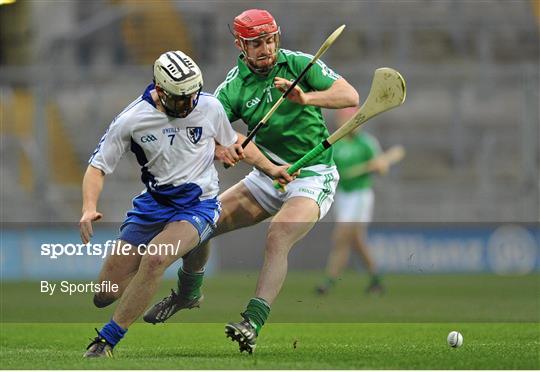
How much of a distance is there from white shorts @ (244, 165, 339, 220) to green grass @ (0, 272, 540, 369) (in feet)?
3.28

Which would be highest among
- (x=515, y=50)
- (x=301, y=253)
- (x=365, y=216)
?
(x=515, y=50)

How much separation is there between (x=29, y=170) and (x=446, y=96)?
7.39 m

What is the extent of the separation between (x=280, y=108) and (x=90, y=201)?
1.81 meters

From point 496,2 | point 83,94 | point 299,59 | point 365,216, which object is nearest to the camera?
point 299,59

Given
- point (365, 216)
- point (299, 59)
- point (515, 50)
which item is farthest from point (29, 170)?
point (299, 59)

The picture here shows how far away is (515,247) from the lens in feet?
61.5

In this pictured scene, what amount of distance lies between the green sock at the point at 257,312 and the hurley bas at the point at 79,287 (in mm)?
1065

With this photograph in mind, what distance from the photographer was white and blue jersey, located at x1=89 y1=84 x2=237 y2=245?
7.52 metres

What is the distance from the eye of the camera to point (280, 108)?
849 centimetres

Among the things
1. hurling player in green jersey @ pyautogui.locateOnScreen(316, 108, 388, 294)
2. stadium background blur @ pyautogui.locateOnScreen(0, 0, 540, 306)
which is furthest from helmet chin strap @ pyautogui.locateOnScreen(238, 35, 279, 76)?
stadium background blur @ pyautogui.locateOnScreen(0, 0, 540, 306)

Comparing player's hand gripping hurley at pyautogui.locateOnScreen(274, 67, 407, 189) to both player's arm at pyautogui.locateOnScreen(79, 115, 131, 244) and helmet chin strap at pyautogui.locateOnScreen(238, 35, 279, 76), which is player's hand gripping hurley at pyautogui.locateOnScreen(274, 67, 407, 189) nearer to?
helmet chin strap at pyautogui.locateOnScreen(238, 35, 279, 76)

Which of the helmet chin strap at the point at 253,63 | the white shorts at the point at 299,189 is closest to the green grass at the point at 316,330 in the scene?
the white shorts at the point at 299,189

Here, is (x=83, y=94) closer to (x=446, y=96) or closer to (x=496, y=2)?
(x=446, y=96)

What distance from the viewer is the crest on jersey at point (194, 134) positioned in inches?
299
